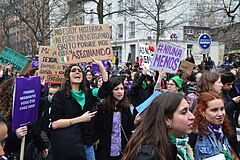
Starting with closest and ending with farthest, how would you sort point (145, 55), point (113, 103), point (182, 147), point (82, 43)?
point (182, 147) → point (113, 103) → point (82, 43) → point (145, 55)

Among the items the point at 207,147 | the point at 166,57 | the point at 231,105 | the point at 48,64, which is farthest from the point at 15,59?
the point at 207,147

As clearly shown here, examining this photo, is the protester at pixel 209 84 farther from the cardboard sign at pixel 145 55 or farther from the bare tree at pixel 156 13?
the bare tree at pixel 156 13

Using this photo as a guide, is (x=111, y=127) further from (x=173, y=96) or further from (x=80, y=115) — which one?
(x=173, y=96)

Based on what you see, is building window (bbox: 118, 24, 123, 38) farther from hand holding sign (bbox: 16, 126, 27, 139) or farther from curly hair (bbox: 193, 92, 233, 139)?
curly hair (bbox: 193, 92, 233, 139)

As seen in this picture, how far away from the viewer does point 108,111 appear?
4.73 metres

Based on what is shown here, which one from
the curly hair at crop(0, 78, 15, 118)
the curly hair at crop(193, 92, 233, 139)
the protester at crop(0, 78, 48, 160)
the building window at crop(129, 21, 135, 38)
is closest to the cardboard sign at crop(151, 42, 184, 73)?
the curly hair at crop(193, 92, 233, 139)

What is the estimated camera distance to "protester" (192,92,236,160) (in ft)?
10.8

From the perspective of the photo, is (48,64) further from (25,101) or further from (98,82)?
(25,101)

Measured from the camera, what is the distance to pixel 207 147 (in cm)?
329

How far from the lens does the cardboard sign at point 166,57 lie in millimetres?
6091

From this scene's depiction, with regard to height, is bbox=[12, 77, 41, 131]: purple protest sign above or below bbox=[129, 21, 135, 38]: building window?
below

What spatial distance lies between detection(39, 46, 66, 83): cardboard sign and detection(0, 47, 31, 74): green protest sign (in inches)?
14.1

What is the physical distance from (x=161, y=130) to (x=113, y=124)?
7.81ft

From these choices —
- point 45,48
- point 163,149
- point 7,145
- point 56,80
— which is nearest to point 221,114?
point 163,149
